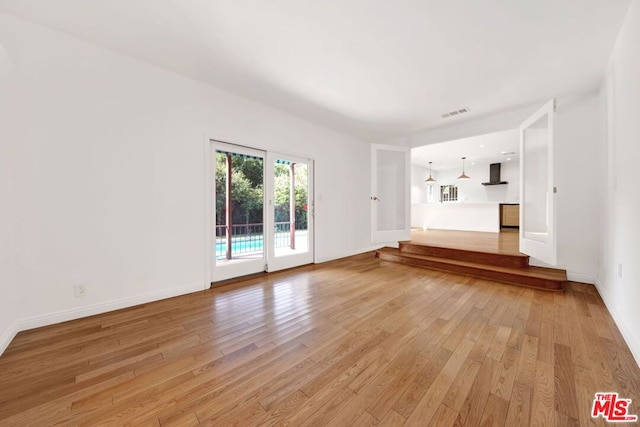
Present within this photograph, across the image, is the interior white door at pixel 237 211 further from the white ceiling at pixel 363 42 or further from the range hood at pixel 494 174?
the range hood at pixel 494 174

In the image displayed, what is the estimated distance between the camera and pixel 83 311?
230 cm

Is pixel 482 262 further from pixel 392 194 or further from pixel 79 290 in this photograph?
pixel 79 290

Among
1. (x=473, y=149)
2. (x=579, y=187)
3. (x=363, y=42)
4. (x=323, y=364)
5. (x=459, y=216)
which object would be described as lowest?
(x=323, y=364)

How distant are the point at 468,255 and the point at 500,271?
67cm

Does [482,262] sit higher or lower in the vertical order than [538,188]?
lower

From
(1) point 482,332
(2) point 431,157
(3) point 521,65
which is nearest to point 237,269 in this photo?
(1) point 482,332

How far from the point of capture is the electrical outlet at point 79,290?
7.45 ft

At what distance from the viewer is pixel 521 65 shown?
267 cm

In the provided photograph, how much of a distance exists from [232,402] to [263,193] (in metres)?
2.91

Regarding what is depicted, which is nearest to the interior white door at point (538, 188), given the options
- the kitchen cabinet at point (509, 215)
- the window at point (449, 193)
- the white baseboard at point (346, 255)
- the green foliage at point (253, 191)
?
the white baseboard at point (346, 255)

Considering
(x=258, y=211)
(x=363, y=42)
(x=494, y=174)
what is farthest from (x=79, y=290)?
(x=494, y=174)

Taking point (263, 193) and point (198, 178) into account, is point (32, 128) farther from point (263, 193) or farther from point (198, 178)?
point (263, 193)

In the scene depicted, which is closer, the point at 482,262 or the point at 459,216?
the point at 482,262

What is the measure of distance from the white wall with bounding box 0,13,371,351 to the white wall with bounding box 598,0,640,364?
3.93m
